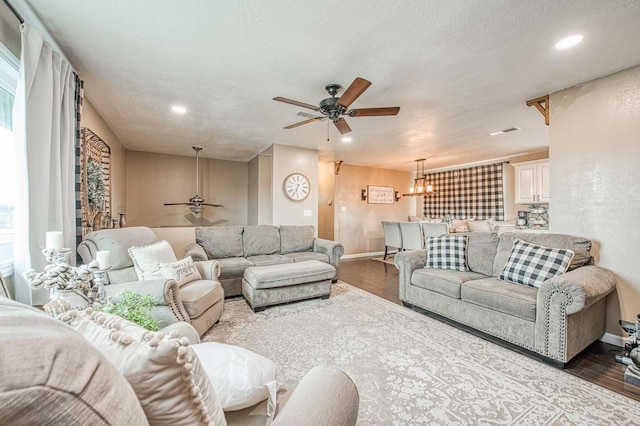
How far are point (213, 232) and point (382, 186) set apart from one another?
5.07 meters

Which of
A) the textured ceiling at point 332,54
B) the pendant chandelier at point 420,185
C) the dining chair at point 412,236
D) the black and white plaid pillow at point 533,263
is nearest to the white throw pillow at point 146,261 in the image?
the textured ceiling at point 332,54

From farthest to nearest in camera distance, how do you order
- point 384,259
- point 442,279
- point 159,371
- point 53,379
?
1. point 384,259
2. point 442,279
3. point 159,371
4. point 53,379

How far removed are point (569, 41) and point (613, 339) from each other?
2.58 meters

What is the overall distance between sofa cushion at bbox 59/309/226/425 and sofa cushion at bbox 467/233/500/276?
3.21 meters

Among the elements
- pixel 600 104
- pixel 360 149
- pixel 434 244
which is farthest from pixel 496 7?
pixel 360 149

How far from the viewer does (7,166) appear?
1823 millimetres

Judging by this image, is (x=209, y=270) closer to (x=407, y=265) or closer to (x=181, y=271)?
(x=181, y=271)

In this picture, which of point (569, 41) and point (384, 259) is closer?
point (569, 41)

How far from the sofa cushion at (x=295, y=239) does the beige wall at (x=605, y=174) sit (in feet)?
10.6

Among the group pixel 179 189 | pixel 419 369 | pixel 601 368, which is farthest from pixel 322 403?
pixel 179 189

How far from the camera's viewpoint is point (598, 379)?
1923 millimetres

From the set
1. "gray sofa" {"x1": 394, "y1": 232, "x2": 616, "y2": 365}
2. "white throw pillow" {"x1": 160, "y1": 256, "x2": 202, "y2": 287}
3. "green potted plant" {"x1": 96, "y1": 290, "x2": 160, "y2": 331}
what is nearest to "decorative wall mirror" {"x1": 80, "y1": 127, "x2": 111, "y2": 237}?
"white throw pillow" {"x1": 160, "y1": 256, "x2": 202, "y2": 287}

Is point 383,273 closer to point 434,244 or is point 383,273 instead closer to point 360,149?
point 434,244

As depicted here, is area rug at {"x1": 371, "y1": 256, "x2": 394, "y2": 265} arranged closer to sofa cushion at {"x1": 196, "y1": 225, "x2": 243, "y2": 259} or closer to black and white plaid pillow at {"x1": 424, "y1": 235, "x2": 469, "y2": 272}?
black and white plaid pillow at {"x1": 424, "y1": 235, "x2": 469, "y2": 272}
